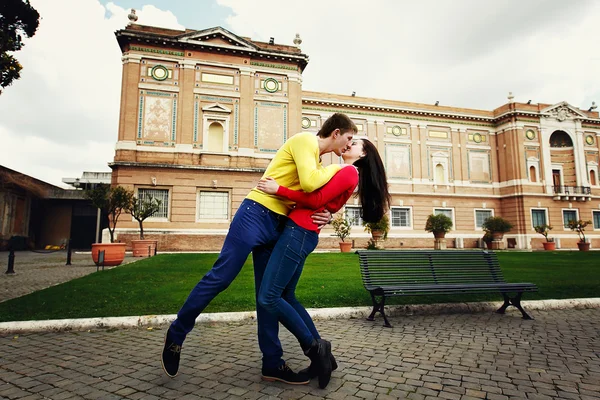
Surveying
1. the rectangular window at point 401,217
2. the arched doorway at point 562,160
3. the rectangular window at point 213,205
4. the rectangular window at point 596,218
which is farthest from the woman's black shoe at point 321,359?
the rectangular window at point 596,218

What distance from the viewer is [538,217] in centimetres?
2811

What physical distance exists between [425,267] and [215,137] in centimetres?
1792

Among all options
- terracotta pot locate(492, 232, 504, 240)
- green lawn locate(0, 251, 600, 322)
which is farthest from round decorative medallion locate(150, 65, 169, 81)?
terracotta pot locate(492, 232, 504, 240)

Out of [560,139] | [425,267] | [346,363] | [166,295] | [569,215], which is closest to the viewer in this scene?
[346,363]

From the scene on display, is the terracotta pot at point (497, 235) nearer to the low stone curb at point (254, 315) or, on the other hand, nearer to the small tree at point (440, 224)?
the small tree at point (440, 224)

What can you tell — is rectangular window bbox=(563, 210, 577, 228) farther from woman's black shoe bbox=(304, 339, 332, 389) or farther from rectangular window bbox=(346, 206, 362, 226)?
woman's black shoe bbox=(304, 339, 332, 389)

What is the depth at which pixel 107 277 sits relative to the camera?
749 cm

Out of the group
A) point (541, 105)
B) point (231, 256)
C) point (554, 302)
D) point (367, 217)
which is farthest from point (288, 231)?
point (541, 105)

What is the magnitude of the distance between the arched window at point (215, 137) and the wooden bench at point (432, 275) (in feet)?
56.3

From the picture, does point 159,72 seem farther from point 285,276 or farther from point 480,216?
point 480,216

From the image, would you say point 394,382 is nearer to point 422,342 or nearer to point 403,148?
point 422,342

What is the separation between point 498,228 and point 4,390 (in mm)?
27233

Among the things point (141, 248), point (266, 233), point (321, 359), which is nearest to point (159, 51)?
point (141, 248)

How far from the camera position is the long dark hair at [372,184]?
2754mm
